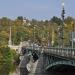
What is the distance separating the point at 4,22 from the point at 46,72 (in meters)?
109

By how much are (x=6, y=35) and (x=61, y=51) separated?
294 feet

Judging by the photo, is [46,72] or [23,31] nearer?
[46,72]

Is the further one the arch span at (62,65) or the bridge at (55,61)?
the bridge at (55,61)

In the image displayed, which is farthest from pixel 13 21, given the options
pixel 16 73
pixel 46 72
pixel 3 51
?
pixel 46 72

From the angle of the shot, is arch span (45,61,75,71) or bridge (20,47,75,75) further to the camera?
bridge (20,47,75,75)

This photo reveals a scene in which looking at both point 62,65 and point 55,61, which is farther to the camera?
point 55,61

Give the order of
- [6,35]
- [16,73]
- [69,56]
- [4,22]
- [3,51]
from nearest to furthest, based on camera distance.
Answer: [69,56], [16,73], [3,51], [6,35], [4,22]

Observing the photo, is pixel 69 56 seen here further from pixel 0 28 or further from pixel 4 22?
pixel 4 22

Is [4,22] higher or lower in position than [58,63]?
higher

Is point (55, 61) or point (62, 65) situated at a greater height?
point (55, 61)

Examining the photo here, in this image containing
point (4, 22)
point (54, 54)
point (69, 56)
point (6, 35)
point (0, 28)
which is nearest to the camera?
point (69, 56)

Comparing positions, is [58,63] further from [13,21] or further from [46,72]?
[13,21]

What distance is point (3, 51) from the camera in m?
108

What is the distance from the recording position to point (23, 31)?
14188cm
